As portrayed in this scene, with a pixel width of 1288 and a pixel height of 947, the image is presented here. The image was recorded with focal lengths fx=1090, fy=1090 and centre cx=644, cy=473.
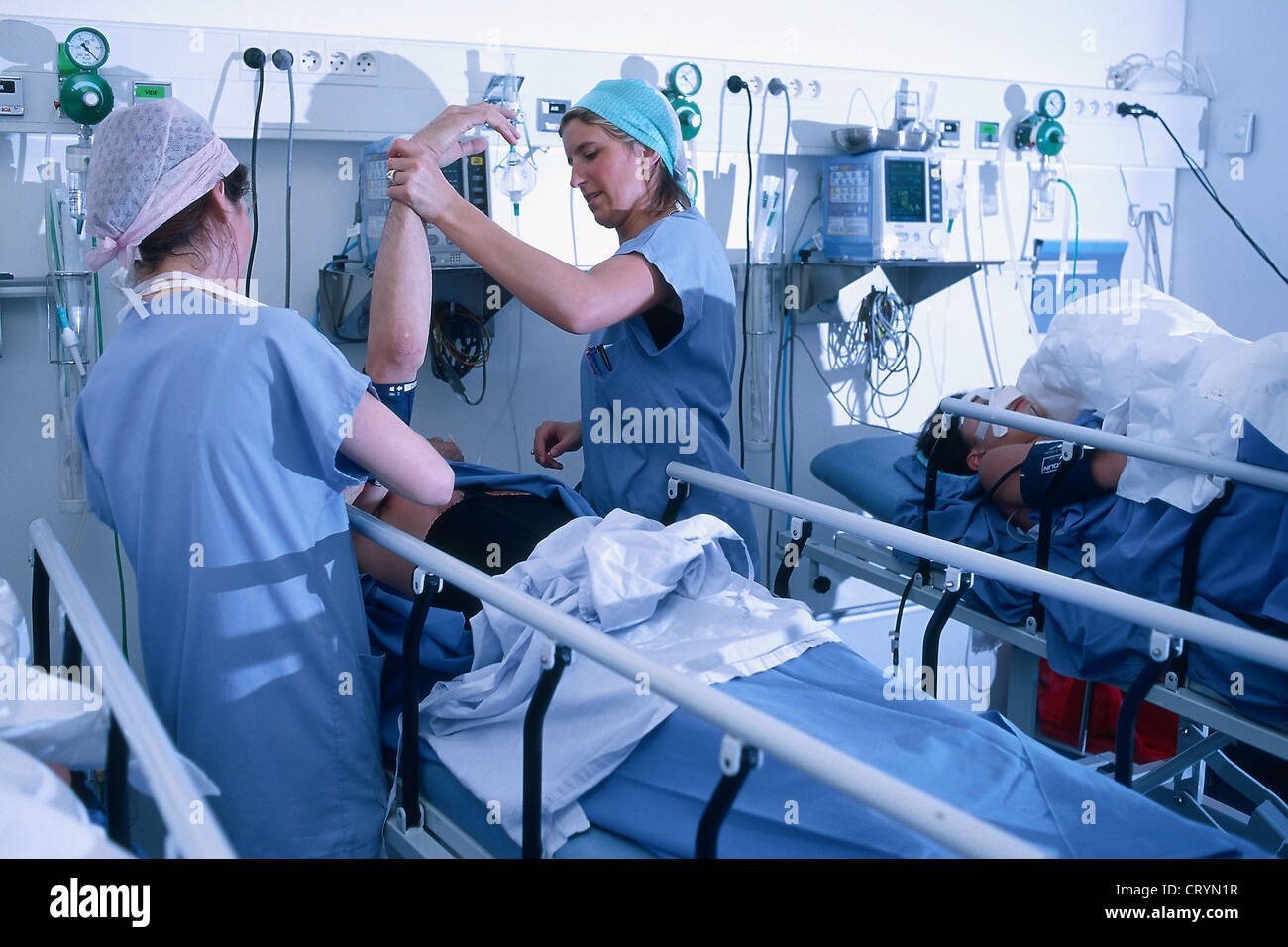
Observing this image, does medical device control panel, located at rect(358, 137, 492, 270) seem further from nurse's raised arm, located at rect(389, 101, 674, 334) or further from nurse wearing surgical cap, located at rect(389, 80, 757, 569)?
nurse's raised arm, located at rect(389, 101, 674, 334)

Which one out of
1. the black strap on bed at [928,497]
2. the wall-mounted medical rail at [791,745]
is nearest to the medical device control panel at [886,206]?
the black strap on bed at [928,497]

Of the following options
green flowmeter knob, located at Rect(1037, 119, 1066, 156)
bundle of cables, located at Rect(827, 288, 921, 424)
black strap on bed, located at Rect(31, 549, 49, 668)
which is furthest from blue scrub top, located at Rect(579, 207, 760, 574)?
green flowmeter knob, located at Rect(1037, 119, 1066, 156)

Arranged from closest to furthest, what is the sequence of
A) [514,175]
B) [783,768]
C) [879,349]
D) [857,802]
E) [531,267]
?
[857,802] → [783,768] → [531,267] → [514,175] → [879,349]

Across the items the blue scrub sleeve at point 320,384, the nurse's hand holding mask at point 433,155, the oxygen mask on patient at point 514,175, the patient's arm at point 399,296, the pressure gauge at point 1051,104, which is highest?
the pressure gauge at point 1051,104

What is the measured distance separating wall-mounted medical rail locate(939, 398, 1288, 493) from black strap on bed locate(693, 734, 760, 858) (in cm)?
130

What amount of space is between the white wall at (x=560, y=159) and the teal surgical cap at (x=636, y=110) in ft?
2.40

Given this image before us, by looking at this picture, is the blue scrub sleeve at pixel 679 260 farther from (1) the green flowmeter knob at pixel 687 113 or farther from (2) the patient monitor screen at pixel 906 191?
(2) the patient monitor screen at pixel 906 191

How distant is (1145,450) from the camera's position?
2090 millimetres

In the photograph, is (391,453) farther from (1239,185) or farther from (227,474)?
(1239,185)

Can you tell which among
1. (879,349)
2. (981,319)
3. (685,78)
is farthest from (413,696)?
(981,319)

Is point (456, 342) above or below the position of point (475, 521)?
above

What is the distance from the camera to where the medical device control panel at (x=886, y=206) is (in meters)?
3.11

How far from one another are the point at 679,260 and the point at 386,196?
782mm
